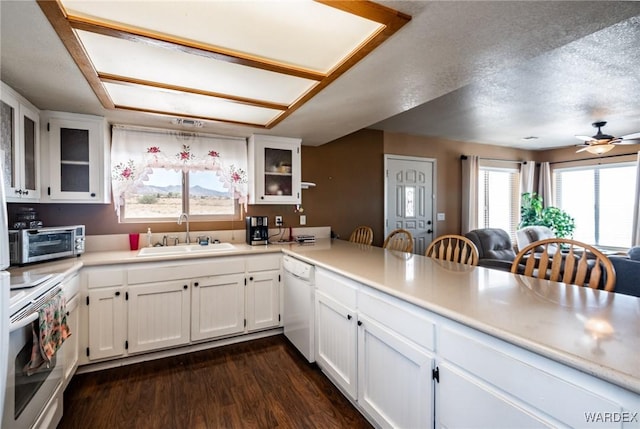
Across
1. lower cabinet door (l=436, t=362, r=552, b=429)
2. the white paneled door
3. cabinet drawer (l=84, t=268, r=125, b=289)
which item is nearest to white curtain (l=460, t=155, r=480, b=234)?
the white paneled door

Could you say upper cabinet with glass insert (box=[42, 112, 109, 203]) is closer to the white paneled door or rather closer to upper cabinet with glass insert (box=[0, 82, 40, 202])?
upper cabinet with glass insert (box=[0, 82, 40, 202])

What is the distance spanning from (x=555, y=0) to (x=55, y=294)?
2737 mm

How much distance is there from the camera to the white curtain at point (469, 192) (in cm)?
498

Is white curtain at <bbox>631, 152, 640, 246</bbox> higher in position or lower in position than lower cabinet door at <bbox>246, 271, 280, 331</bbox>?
higher

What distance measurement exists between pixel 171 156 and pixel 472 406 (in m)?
3.11

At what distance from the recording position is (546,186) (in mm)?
5711

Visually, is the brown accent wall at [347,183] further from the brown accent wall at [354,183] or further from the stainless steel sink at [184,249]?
the stainless steel sink at [184,249]

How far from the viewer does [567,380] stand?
82cm

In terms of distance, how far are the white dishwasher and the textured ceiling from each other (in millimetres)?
1320

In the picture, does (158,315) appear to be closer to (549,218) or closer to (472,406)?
(472,406)

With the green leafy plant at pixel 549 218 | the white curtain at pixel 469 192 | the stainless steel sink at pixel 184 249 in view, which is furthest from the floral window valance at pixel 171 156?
the green leafy plant at pixel 549 218

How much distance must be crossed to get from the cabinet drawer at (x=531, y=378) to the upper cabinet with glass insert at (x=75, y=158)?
9.49 feet

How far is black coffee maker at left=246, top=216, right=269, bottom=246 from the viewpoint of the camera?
3209mm

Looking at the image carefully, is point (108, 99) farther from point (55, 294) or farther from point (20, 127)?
point (55, 294)
